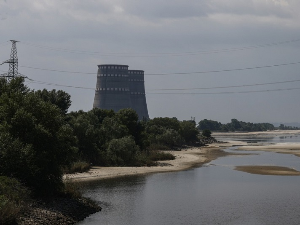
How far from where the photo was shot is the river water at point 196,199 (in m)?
32.8

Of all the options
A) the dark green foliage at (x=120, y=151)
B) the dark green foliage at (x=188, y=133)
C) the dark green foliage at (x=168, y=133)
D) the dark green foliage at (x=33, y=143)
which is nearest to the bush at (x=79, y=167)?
the dark green foliage at (x=120, y=151)

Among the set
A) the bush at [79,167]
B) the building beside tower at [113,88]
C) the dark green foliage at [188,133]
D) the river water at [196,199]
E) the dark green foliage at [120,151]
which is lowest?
the river water at [196,199]

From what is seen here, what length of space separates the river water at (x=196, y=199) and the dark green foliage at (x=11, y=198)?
16.2ft

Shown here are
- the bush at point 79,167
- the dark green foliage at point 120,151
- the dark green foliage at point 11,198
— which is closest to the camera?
the dark green foliage at point 11,198

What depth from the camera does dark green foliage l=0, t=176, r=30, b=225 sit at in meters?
25.2

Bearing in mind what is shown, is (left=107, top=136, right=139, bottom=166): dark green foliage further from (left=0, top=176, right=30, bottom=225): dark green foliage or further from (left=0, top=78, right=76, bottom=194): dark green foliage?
(left=0, top=176, right=30, bottom=225): dark green foliage

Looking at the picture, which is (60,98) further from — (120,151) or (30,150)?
(30,150)

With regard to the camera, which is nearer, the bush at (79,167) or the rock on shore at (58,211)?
the rock on shore at (58,211)

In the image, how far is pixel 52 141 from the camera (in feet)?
108

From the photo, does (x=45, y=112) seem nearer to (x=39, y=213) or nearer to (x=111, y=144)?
(x=39, y=213)

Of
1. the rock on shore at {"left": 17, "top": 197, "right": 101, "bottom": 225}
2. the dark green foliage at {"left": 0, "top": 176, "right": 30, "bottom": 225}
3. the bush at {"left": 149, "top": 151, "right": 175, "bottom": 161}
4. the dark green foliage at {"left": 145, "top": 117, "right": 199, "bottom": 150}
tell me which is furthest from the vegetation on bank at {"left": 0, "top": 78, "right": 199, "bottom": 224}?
the dark green foliage at {"left": 145, "top": 117, "right": 199, "bottom": 150}

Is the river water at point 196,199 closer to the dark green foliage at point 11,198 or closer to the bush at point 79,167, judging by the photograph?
the dark green foliage at point 11,198

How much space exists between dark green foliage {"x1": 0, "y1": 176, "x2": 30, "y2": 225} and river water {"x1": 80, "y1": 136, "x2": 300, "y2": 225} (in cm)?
494

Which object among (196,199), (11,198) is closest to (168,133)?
(196,199)
